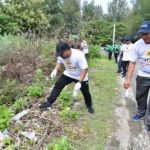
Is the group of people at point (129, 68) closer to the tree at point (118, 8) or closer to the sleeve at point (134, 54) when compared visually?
the sleeve at point (134, 54)

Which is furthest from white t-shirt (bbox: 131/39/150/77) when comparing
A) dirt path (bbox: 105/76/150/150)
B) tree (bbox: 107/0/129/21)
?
tree (bbox: 107/0/129/21)

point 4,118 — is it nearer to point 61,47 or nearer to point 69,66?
point 69,66

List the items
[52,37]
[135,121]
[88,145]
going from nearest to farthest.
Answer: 1. [88,145]
2. [135,121]
3. [52,37]

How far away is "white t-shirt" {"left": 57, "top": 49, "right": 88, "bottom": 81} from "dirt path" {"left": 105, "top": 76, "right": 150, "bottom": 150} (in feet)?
3.95

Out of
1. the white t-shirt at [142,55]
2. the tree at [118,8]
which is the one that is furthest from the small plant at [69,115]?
the tree at [118,8]

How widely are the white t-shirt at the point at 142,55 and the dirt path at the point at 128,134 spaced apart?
105 cm

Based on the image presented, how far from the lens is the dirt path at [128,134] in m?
4.46

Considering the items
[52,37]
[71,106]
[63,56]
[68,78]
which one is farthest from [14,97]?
[52,37]

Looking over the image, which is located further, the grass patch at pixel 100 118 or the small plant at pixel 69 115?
the small plant at pixel 69 115

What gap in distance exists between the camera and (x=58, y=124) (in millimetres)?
5105

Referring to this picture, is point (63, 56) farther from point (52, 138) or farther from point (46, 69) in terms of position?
point (46, 69)

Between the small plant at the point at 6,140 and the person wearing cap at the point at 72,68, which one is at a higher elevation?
the person wearing cap at the point at 72,68

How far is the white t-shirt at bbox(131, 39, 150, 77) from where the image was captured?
4750mm

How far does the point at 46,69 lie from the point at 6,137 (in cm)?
531
